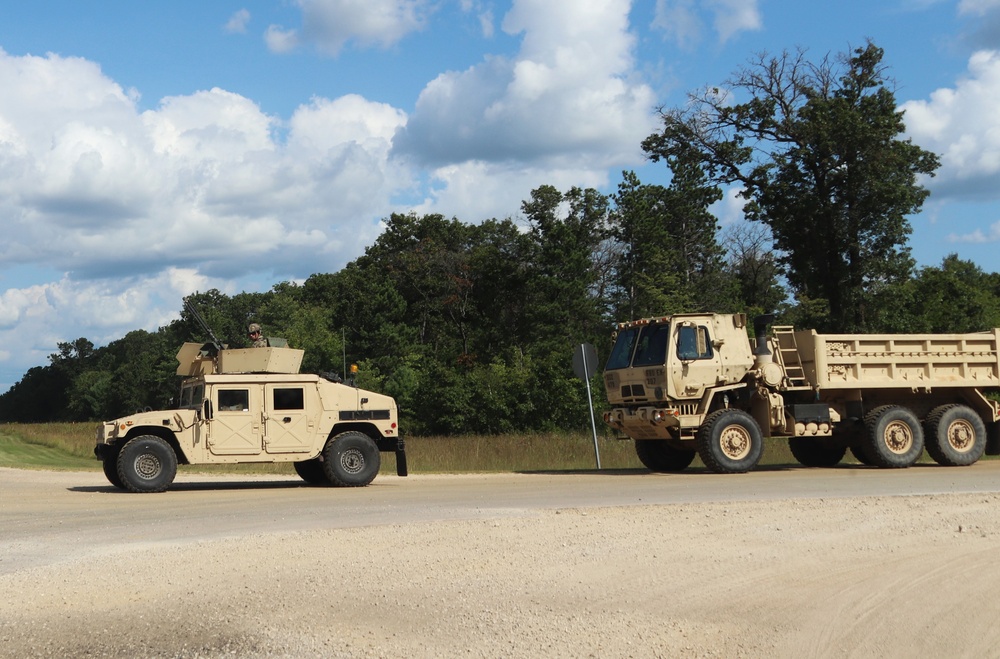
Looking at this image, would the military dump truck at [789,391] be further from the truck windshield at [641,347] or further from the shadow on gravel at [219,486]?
the shadow on gravel at [219,486]

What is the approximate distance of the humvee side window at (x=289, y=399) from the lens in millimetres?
18453

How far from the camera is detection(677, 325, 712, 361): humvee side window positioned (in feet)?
66.7

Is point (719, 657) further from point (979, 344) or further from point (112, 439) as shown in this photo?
point (979, 344)

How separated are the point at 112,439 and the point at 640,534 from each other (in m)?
9.62

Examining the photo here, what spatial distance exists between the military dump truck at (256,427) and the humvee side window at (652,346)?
4.89 metres

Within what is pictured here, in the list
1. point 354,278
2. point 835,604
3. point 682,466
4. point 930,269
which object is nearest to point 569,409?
point 930,269

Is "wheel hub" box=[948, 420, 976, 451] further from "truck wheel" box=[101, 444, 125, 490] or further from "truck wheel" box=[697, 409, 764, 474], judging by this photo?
"truck wheel" box=[101, 444, 125, 490]

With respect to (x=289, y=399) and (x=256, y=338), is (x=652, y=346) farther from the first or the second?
(x=256, y=338)

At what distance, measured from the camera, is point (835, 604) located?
343 inches

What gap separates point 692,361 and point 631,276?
36.0 m

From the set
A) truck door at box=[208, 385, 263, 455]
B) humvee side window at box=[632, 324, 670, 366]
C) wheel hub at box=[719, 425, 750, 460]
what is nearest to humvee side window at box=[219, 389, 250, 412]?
truck door at box=[208, 385, 263, 455]

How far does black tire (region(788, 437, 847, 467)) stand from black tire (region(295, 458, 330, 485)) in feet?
31.7

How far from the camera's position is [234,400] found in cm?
1833

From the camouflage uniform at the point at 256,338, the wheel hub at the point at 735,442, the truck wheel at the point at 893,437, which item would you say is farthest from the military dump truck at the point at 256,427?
the truck wheel at the point at 893,437
